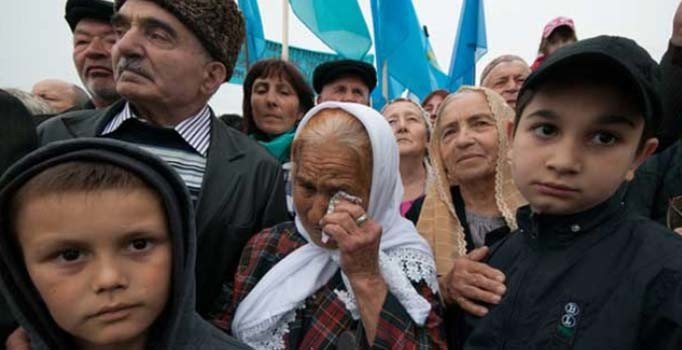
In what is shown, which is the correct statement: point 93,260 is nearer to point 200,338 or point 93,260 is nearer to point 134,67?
point 200,338

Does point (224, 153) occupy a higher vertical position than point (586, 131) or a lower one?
lower

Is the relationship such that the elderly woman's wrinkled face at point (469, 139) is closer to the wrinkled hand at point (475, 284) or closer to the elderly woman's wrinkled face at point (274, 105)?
the wrinkled hand at point (475, 284)

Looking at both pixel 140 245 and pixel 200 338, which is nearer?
pixel 140 245

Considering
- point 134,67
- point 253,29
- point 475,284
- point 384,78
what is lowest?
point 384,78

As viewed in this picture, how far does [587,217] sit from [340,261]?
720 millimetres

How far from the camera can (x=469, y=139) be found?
237 cm

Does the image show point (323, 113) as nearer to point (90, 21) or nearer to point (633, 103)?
point (633, 103)

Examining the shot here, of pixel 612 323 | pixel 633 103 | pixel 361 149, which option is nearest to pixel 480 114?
pixel 361 149

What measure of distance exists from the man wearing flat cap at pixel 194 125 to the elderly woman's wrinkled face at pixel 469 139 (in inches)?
30.1

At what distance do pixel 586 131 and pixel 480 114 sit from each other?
1.03 m

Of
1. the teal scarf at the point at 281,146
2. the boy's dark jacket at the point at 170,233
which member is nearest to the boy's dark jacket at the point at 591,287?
the boy's dark jacket at the point at 170,233

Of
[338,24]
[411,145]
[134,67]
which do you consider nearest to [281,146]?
[411,145]

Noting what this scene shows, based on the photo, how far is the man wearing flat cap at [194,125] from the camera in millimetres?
2072

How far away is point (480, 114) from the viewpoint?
2.42 m
